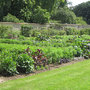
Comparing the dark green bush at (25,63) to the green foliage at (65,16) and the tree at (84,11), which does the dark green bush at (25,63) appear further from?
the tree at (84,11)

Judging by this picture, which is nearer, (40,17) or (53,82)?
(53,82)

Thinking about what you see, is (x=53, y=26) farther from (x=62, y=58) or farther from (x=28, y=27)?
(x=62, y=58)

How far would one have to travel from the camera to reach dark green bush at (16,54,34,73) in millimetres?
6325

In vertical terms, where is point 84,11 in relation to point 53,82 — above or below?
above

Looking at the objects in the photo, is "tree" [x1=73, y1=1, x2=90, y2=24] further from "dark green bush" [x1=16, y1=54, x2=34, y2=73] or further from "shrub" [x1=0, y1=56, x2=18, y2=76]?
"shrub" [x1=0, y1=56, x2=18, y2=76]

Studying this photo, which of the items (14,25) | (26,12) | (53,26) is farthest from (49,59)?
(26,12)

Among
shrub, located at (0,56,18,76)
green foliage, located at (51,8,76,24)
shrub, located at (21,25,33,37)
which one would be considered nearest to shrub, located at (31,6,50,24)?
shrub, located at (21,25,33,37)

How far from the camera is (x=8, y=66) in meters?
5.97

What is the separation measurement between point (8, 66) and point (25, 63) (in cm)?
66

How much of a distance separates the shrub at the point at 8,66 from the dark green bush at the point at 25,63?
1.02ft

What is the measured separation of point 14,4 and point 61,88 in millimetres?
24593

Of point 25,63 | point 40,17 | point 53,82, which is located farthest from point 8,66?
point 40,17

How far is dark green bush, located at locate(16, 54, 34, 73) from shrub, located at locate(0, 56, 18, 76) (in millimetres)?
312

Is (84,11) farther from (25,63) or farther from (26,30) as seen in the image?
(25,63)
